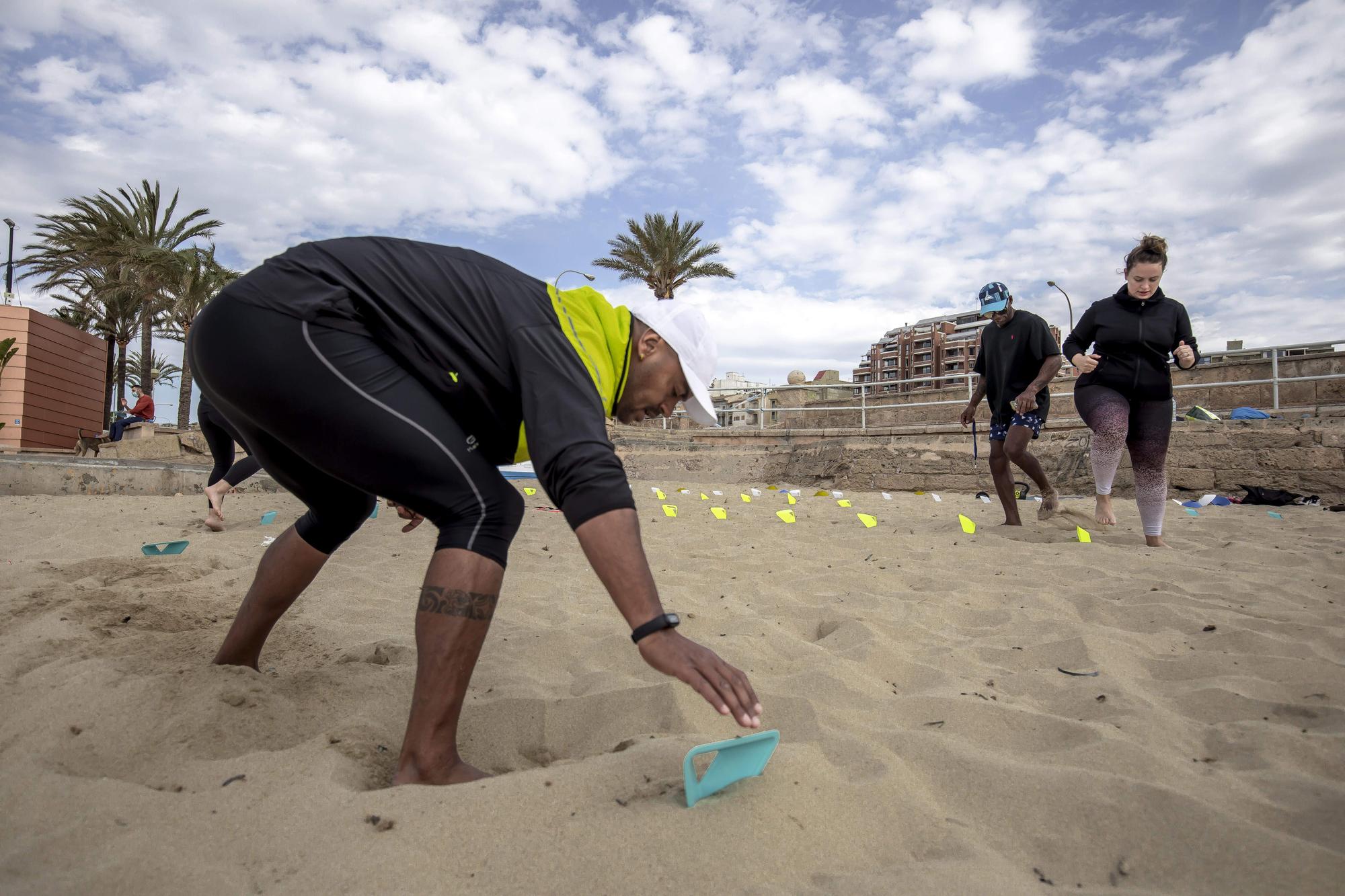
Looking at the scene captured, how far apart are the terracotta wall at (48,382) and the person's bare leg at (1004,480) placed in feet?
65.9

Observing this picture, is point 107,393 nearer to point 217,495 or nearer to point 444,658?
point 217,495

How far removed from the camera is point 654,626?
51.9 inches

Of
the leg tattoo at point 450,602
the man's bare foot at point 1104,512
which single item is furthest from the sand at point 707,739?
the man's bare foot at point 1104,512

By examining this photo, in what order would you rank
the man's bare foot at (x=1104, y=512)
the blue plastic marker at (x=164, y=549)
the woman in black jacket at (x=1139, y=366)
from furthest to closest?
the man's bare foot at (x=1104, y=512)
the woman in black jacket at (x=1139, y=366)
the blue plastic marker at (x=164, y=549)

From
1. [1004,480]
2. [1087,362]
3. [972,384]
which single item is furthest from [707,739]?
[972,384]

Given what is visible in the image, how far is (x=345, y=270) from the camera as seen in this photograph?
166 cm

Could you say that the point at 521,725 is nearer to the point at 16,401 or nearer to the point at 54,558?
the point at 54,558

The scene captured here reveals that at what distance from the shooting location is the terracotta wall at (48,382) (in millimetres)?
16812

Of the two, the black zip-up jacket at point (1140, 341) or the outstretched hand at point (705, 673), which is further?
the black zip-up jacket at point (1140, 341)

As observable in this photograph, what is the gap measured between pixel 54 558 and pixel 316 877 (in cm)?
356

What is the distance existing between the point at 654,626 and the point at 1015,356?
Result: 4.82 metres

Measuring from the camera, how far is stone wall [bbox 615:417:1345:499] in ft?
25.2

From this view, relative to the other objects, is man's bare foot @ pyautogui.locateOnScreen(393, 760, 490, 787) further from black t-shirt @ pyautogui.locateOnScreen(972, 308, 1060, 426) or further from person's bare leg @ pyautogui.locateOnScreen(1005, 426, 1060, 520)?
black t-shirt @ pyautogui.locateOnScreen(972, 308, 1060, 426)

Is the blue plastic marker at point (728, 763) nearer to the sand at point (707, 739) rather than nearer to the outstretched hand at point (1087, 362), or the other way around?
the sand at point (707, 739)
